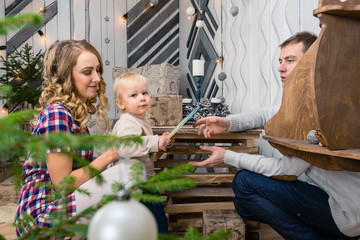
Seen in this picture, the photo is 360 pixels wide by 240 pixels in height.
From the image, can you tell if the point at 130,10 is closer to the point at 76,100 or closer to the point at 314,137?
the point at 76,100

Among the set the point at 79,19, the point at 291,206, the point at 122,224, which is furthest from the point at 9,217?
the point at 79,19

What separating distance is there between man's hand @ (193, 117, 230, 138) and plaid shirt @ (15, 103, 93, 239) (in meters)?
0.80

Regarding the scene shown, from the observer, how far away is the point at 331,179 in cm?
117

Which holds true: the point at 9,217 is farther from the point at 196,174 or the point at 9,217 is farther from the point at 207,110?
the point at 207,110

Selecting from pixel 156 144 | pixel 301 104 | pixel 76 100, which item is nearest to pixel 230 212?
pixel 156 144

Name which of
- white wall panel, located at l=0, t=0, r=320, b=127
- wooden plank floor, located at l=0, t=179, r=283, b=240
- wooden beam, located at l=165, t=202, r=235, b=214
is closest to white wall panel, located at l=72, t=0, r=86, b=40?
white wall panel, located at l=0, t=0, r=320, b=127

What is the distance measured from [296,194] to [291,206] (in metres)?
0.06

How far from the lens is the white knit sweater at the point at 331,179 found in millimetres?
1117

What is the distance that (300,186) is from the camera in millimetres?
1266

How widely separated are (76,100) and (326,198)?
1.16 metres

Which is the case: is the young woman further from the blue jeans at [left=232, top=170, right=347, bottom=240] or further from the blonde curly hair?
the blue jeans at [left=232, top=170, right=347, bottom=240]

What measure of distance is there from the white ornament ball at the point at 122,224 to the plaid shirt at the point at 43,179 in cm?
72

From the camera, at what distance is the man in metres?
1.14

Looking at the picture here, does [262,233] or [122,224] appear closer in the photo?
[122,224]
